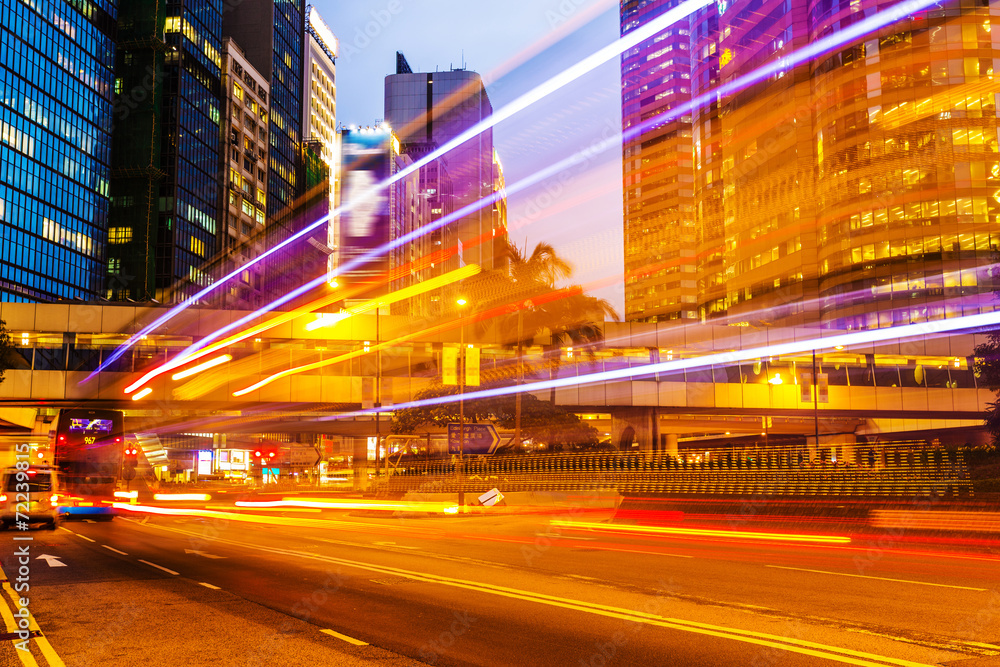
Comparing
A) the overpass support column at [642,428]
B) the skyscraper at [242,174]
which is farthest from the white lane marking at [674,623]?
the skyscraper at [242,174]

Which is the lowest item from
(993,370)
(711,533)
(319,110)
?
(711,533)

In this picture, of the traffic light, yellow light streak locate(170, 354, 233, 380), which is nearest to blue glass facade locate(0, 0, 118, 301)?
yellow light streak locate(170, 354, 233, 380)

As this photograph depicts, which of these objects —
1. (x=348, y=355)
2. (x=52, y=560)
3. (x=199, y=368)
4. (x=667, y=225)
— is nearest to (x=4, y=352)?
(x=199, y=368)

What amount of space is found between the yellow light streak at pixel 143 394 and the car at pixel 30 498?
88.2 ft

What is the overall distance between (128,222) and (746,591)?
395ft

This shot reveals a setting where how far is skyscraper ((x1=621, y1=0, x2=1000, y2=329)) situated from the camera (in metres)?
91.3

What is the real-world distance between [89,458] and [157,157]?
94026 millimetres

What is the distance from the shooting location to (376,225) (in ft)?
647

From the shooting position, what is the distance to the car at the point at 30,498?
27.5 metres

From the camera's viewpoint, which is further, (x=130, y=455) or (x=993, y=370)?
(x=130, y=455)

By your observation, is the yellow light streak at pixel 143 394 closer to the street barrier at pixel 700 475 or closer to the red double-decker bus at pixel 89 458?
the street barrier at pixel 700 475

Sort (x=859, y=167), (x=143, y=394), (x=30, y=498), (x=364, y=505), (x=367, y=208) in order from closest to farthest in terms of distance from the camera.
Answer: (x=30, y=498) → (x=364, y=505) → (x=143, y=394) → (x=859, y=167) → (x=367, y=208)

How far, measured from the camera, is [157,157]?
390ft

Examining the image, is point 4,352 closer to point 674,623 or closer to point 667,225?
point 674,623
